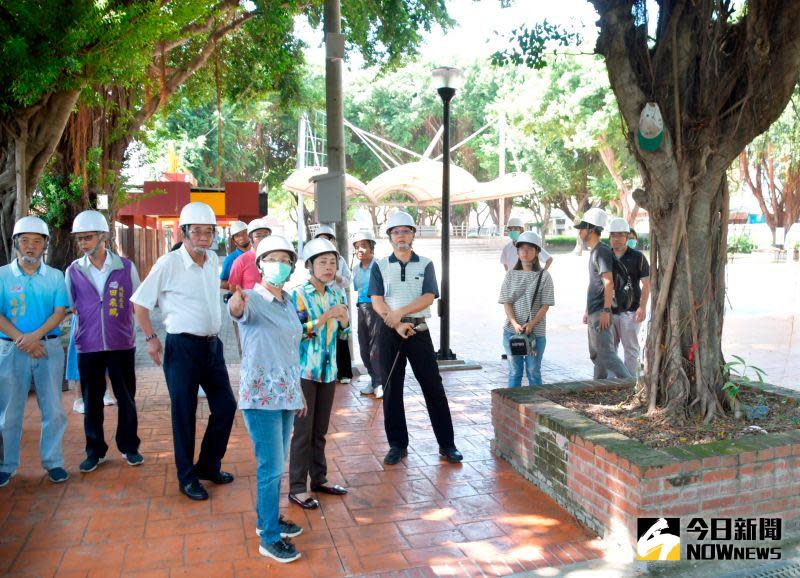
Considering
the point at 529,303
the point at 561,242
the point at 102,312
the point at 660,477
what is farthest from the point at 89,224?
the point at 561,242

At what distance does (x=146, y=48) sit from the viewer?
6.69m

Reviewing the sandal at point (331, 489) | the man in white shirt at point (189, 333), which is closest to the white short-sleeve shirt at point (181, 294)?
the man in white shirt at point (189, 333)

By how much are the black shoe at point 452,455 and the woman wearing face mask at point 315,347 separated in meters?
1.11

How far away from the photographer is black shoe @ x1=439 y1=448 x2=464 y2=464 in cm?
518

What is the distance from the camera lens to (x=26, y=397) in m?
4.84

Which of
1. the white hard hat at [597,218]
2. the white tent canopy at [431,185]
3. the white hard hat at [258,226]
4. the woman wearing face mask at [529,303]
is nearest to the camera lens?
the woman wearing face mask at [529,303]

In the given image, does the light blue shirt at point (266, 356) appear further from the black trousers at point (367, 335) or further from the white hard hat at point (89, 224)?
the black trousers at point (367, 335)

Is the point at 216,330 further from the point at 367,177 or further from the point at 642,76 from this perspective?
the point at 367,177

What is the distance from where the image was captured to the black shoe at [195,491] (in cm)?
451

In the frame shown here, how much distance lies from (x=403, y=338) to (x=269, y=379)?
1661mm

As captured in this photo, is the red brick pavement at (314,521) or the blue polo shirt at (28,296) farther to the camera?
the blue polo shirt at (28,296)

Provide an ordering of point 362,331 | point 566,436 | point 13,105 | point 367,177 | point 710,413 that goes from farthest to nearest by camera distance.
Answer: point 367,177, point 362,331, point 13,105, point 710,413, point 566,436

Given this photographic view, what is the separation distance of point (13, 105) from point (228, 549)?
4.18 metres

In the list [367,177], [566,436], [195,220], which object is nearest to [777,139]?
[566,436]
